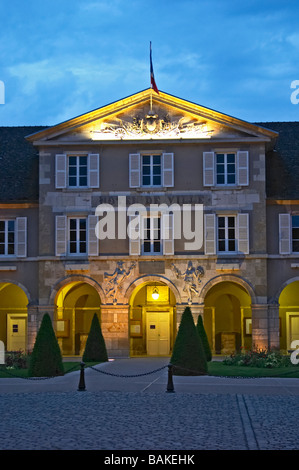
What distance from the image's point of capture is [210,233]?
36.8 meters

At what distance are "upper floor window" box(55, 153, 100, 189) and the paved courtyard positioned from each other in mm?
14357

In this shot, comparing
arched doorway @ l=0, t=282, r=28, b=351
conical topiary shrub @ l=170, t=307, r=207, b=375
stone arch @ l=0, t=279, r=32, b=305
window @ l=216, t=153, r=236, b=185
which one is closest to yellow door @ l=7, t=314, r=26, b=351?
arched doorway @ l=0, t=282, r=28, b=351

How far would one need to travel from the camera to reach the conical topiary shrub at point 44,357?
24.8m

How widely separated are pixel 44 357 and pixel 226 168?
15.9m

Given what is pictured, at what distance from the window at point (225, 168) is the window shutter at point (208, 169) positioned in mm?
408

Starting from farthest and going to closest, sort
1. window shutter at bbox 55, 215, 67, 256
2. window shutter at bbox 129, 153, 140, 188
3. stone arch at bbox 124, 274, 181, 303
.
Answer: window shutter at bbox 129, 153, 140, 188 → window shutter at bbox 55, 215, 67, 256 → stone arch at bbox 124, 274, 181, 303

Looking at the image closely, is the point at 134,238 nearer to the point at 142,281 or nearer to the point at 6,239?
the point at 142,281

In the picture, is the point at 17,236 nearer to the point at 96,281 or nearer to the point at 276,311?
the point at 96,281

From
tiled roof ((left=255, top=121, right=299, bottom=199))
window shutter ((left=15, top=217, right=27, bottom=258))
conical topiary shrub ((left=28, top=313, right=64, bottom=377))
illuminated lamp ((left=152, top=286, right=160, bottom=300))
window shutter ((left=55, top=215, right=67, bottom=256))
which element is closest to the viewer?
conical topiary shrub ((left=28, top=313, right=64, bottom=377))

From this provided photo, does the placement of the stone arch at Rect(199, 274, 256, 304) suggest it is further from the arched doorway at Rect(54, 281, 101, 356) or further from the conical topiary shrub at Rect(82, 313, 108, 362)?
the arched doorway at Rect(54, 281, 101, 356)

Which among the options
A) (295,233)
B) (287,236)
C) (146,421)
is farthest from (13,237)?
(146,421)

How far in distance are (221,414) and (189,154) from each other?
2243 centimetres

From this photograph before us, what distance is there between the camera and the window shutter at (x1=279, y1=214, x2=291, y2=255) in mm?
36953
